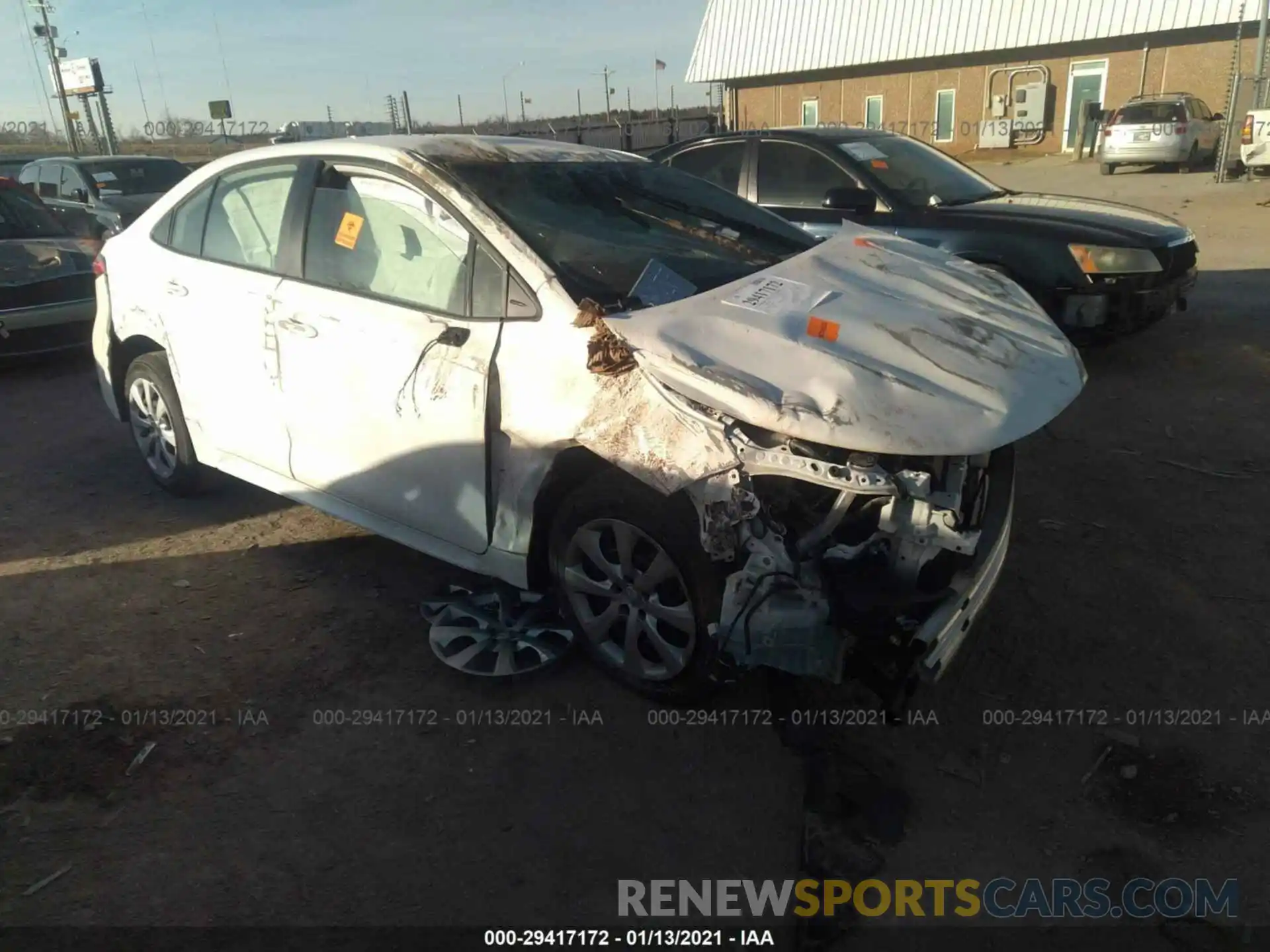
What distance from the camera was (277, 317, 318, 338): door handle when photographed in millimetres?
3537

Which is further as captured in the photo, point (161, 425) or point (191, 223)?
point (161, 425)

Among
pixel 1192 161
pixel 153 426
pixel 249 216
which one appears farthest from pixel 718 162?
pixel 1192 161

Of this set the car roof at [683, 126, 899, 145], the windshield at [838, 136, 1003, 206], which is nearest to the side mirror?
the windshield at [838, 136, 1003, 206]

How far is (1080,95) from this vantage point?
83.8 ft

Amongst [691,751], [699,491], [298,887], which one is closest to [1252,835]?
[691,751]

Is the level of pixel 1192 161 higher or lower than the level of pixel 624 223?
lower

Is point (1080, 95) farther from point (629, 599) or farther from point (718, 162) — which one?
point (629, 599)

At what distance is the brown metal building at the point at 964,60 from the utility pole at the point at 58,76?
21.8m

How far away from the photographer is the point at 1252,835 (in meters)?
2.45

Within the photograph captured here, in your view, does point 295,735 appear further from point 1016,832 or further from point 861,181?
point 861,181

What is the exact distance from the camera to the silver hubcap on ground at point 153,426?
459 cm

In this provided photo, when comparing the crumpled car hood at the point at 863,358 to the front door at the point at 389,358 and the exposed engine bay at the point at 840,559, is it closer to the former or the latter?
the exposed engine bay at the point at 840,559

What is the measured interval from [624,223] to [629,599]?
4.88 ft

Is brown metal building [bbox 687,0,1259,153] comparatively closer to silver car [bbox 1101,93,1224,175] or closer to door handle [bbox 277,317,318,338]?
silver car [bbox 1101,93,1224,175]
